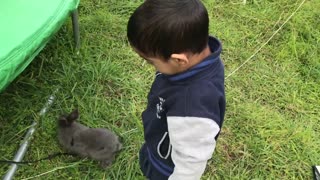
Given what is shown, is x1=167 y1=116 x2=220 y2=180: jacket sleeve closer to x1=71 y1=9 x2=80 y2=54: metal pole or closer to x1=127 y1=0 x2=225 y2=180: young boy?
x1=127 y1=0 x2=225 y2=180: young boy

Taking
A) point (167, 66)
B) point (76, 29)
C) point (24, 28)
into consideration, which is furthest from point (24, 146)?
point (167, 66)

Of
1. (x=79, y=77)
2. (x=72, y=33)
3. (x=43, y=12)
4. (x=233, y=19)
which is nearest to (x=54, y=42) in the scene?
(x=72, y=33)

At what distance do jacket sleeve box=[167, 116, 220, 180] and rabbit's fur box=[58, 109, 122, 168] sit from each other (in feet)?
2.65

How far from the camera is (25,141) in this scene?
214 cm

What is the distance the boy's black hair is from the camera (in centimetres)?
115

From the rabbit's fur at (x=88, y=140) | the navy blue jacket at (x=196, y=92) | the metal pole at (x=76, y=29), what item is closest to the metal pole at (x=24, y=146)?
the rabbit's fur at (x=88, y=140)

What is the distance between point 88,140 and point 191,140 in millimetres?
934

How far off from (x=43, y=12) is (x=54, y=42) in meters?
0.73

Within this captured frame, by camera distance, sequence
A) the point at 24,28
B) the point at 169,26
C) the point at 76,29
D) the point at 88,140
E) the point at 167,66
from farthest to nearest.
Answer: the point at 76,29 < the point at 88,140 < the point at 24,28 < the point at 167,66 < the point at 169,26

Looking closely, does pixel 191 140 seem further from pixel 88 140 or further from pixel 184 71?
pixel 88 140

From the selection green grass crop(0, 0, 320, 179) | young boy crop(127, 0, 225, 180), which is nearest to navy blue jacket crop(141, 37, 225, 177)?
young boy crop(127, 0, 225, 180)

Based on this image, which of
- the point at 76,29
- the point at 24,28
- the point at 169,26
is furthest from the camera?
the point at 76,29

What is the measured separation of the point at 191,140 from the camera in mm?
1243

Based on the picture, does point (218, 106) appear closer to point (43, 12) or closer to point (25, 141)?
point (43, 12)
